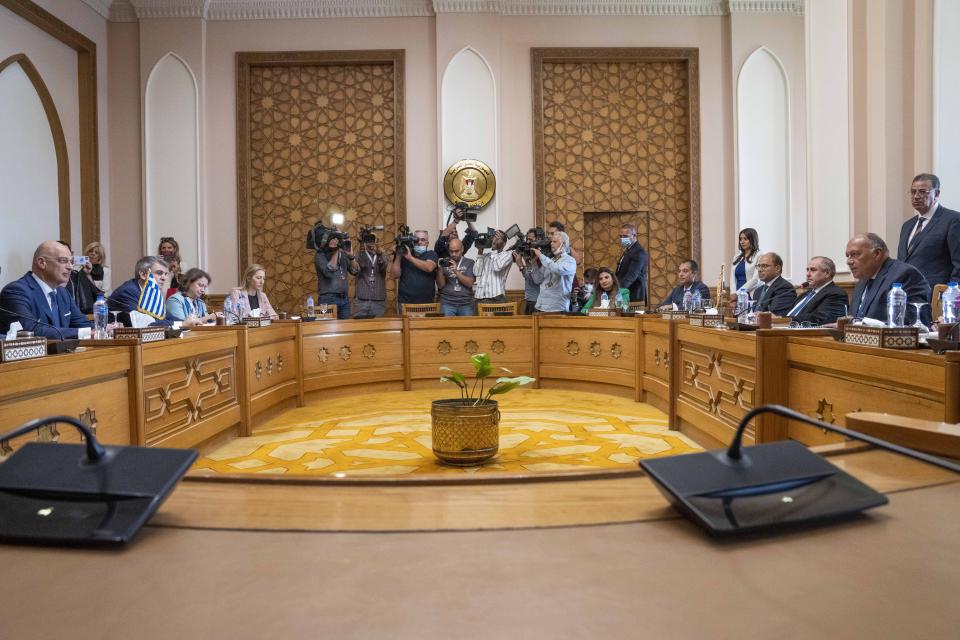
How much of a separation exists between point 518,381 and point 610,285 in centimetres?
373

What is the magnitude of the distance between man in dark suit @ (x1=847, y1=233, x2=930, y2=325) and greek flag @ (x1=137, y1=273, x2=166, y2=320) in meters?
3.97

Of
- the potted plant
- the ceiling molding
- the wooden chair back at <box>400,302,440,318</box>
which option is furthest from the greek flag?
the ceiling molding

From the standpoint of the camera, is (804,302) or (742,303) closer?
(742,303)

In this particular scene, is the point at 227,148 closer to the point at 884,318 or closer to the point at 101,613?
the point at 884,318

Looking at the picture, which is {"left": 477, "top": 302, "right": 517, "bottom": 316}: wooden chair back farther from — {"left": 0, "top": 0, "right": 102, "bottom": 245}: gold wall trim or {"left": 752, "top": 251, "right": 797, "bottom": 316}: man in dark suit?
{"left": 0, "top": 0, "right": 102, "bottom": 245}: gold wall trim

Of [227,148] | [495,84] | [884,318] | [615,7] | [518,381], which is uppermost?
[615,7]

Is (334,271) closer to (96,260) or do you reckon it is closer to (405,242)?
(405,242)

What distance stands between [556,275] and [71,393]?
16.0 feet

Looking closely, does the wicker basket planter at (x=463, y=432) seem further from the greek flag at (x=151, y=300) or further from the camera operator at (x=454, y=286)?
the camera operator at (x=454, y=286)

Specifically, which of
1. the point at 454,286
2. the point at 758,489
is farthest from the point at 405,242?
the point at 758,489

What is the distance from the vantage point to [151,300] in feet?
14.3

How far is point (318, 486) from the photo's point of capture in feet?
3.29

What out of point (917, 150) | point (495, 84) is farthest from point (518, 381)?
point (495, 84)

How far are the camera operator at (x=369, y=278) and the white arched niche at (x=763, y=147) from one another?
14.6 ft
